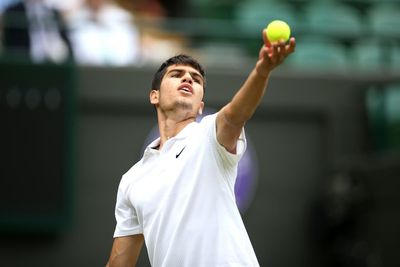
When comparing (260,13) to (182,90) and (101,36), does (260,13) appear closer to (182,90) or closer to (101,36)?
(101,36)

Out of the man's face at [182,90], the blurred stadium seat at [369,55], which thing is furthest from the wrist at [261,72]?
the blurred stadium seat at [369,55]

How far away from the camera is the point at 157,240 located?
4.62m

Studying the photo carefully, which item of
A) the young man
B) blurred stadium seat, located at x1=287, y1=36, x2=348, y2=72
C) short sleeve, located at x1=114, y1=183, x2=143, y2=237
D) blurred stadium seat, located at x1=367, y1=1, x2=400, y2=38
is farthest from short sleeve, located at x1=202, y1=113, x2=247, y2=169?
blurred stadium seat, located at x1=367, y1=1, x2=400, y2=38

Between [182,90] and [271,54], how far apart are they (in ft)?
2.86

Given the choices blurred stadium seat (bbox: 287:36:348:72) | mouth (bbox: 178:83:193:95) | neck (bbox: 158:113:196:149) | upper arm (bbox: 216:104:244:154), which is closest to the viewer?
upper arm (bbox: 216:104:244:154)

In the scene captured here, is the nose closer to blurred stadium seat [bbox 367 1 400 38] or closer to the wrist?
the wrist

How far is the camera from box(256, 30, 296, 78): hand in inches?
155

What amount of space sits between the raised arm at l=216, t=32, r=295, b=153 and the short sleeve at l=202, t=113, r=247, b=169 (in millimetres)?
22

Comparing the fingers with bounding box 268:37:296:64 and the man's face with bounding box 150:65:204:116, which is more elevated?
the fingers with bounding box 268:37:296:64

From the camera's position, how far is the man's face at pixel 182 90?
186 inches

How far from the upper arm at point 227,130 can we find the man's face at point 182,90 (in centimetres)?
40

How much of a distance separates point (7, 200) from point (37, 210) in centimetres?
37

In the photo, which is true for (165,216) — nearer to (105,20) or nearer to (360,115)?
(105,20)

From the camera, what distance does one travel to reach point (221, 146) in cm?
441
